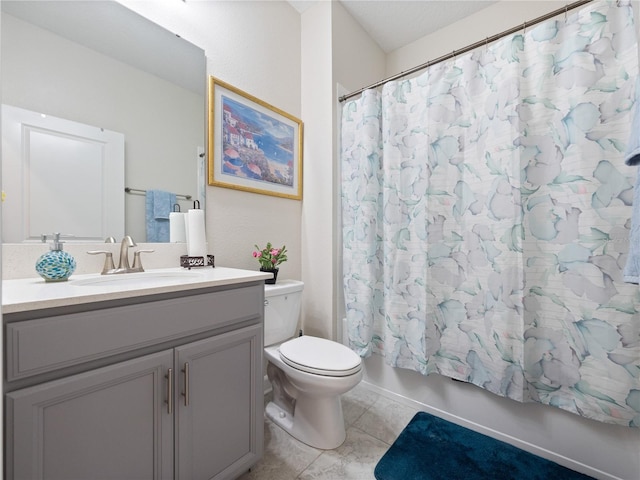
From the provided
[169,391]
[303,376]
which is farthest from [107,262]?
[303,376]

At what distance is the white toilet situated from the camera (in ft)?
4.39

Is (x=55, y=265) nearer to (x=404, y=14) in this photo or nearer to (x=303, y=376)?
(x=303, y=376)

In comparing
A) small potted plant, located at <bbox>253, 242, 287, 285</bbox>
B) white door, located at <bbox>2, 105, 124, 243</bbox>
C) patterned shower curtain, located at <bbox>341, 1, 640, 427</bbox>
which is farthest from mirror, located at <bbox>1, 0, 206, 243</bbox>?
patterned shower curtain, located at <bbox>341, 1, 640, 427</bbox>

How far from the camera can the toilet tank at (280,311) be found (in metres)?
1.60

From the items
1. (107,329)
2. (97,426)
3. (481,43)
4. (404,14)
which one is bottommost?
(97,426)

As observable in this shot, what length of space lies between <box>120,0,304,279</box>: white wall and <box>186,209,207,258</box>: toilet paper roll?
146mm

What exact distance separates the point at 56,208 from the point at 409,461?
72.4 inches

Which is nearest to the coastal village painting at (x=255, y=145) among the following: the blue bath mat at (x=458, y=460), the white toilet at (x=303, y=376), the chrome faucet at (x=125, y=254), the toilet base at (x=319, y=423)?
the chrome faucet at (x=125, y=254)

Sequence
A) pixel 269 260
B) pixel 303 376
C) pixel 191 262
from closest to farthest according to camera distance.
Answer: pixel 303 376 → pixel 191 262 → pixel 269 260

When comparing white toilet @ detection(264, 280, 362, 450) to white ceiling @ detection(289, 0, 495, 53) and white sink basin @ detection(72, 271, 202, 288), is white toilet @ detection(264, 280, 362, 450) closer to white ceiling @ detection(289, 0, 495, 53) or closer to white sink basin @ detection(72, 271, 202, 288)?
white sink basin @ detection(72, 271, 202, 288)

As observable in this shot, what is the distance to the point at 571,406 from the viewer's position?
127 cm

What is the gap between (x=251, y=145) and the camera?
1815 mm

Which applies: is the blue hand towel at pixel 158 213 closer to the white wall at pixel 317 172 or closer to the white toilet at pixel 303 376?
the white toilet at pixel 303 376

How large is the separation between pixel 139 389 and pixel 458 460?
139 cm
